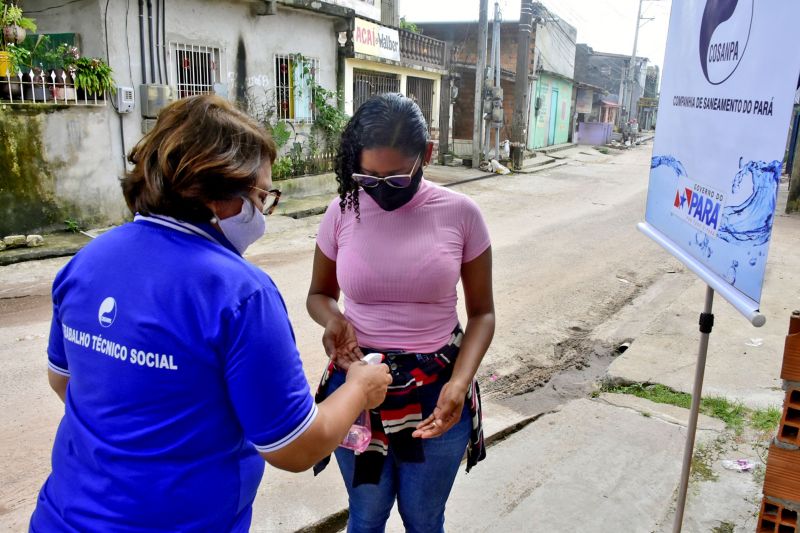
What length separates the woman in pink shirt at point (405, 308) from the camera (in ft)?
6.53

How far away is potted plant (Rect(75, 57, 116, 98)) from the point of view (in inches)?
342

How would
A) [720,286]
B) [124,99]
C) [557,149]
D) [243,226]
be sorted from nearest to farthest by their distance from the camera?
[243,226], [720,286], [124,99], [557,149]

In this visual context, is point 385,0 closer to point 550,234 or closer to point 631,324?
point 550,234

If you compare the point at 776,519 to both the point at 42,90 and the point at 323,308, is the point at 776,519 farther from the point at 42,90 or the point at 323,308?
the point at 42,90

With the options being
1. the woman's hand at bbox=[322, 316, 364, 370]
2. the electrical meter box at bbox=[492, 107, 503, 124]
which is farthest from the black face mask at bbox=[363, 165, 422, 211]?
the electrical meter box at bbox=[492, 107, 503, 124]

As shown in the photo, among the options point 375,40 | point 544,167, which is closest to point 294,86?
point 375,40

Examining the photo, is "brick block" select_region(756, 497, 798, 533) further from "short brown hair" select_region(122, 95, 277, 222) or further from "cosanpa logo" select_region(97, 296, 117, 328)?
"cosanpa logo" select_region(97, 296, 117, 328)

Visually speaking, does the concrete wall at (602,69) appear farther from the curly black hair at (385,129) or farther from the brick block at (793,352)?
the curly black hair at (385,129)

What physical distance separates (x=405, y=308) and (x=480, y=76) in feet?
54.7

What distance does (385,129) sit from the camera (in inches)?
77.3

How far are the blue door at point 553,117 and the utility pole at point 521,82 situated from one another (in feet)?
36.4

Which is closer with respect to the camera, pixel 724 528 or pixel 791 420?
pixel 791 420

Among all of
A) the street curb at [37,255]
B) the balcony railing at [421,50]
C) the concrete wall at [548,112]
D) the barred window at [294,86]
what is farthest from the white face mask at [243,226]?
the concrete wall at [548,112]

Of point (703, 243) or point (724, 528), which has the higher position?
point (703, 243)
